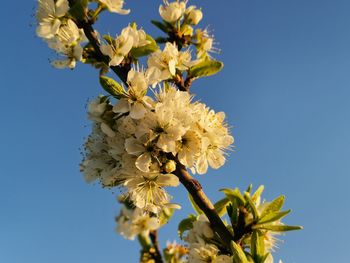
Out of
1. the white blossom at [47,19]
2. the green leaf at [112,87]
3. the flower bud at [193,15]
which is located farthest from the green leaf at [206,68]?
the white blossom at [47,19]

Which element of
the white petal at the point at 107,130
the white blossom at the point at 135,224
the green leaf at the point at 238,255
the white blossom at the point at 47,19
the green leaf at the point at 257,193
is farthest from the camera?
the white blossom at the point at 135,224

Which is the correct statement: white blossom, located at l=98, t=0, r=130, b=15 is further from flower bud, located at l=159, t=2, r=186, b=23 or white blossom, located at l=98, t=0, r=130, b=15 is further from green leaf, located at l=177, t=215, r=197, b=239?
green leaf, located at l=177, t=215, r=197, b=239

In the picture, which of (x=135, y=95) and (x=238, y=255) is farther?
(x=135, y=95)

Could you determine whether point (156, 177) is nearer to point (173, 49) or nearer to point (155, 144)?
point (155, 144)

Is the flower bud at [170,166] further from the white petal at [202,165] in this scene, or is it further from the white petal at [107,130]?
the white petal at [107,130]

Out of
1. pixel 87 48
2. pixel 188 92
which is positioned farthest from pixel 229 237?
pixel 87 48

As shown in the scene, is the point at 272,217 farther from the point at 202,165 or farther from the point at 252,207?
the point at 202,165

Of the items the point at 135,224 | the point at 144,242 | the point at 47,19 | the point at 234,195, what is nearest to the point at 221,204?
the point at 234,195
